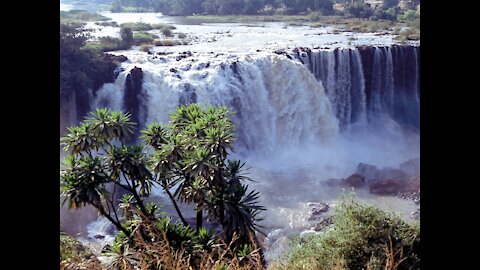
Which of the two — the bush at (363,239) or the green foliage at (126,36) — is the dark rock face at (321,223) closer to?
the bush at (363,239)

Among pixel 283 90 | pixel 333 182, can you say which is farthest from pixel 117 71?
pixel 333 182

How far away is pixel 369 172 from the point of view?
609cm

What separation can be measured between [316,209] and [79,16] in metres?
2.89

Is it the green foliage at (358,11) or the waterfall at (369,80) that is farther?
the waterfall at (369,80)

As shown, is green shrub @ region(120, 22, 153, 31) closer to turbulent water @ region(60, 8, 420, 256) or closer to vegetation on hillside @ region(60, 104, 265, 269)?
turbulent water @ region(60, 8, 420, 256)

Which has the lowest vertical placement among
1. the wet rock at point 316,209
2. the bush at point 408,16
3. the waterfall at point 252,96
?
the wet rock at point 316,209

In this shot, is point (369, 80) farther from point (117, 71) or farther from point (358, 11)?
point (117, 71)

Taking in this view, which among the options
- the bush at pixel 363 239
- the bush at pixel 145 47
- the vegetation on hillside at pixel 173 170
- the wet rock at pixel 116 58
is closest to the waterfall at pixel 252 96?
the wet rock at pixel 116 58

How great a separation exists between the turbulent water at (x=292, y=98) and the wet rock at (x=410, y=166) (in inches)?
2.2

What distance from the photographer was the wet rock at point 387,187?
571cm

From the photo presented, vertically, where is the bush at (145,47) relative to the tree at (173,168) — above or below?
above
